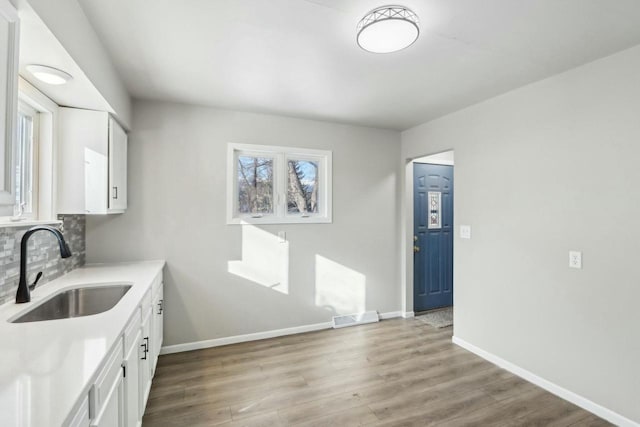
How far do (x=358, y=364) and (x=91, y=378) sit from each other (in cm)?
233

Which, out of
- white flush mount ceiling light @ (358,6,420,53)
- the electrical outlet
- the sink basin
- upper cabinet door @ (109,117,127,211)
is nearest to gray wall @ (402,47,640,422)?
the electrical outlet

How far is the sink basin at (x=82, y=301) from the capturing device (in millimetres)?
1874

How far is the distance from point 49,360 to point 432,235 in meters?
4.24

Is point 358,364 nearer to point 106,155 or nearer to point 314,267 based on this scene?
point 314,267

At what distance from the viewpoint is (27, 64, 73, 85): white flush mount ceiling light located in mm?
1611

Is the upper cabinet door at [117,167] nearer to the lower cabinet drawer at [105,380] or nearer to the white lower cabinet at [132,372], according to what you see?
the white lower cabinet at [132,372]

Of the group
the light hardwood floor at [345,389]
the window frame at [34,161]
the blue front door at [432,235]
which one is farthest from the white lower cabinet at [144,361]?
the blue front door at [432,235]

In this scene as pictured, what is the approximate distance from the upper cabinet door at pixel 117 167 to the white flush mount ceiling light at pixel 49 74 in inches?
25.9

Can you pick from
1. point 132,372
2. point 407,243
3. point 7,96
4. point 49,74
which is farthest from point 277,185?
point 7,96

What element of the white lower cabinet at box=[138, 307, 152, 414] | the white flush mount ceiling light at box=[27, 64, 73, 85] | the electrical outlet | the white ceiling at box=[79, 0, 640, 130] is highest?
the white ceiling at box=[79, 0, 640, 130]

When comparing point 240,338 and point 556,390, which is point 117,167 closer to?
point 240,338

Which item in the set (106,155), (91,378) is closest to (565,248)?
(91,378)

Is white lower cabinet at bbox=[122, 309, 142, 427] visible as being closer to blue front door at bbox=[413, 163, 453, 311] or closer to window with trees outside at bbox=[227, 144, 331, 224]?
window with trees outside at bbox=[227, 144, 331, 224]

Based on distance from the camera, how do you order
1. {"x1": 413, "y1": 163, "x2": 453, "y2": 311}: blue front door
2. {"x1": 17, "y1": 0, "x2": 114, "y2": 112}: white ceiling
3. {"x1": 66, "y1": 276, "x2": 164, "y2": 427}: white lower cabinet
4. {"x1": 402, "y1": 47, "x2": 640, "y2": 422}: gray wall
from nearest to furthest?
{"x1": 66, "y1": 276, "x2": 164, "y2": 427}: white lower cabinet, {"x1": 17, "y1": 0, "x2": 114, "y2": 112}: white ceiling, {"x1": 402, "y1": 47, "x2": 640, "y2": 422}: gray wall, {"x1": 413, "y1": 163, "x2": 453, "y2": 311}: blue front door
